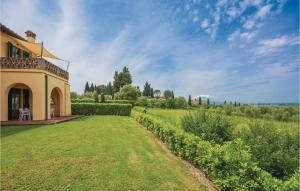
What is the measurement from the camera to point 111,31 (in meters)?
18.4

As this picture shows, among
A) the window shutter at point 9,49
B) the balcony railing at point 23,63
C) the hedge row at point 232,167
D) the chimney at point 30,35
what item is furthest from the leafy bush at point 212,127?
the chimney at point 30,35

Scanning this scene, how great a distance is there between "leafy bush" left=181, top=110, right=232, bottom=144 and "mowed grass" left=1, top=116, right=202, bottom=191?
160 cm

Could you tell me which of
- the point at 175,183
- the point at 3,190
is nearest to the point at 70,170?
the point at 3,190

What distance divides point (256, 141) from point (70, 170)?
5.43 metres

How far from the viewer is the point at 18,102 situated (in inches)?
707

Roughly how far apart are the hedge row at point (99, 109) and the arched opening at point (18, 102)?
830 cm

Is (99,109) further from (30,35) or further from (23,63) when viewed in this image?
(23,63)

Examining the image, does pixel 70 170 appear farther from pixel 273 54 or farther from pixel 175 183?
pixel 273 54

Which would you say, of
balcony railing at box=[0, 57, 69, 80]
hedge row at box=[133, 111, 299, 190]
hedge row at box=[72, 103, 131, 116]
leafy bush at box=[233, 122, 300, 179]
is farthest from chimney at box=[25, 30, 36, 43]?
leafy bush at box=[233, 122, 300, 179]

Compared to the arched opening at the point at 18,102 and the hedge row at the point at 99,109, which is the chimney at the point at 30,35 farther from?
the hedge row at the point at 99,109

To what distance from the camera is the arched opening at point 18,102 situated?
16.8 m

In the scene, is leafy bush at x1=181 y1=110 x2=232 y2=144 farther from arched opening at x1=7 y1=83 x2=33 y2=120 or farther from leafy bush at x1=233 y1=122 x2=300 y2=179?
arched opening at x1=7 y1=83 x2=33 y2=120

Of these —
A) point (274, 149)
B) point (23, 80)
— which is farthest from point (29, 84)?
point (274, 149)

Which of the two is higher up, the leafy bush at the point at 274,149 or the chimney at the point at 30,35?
the chimney at the point at 30,35
